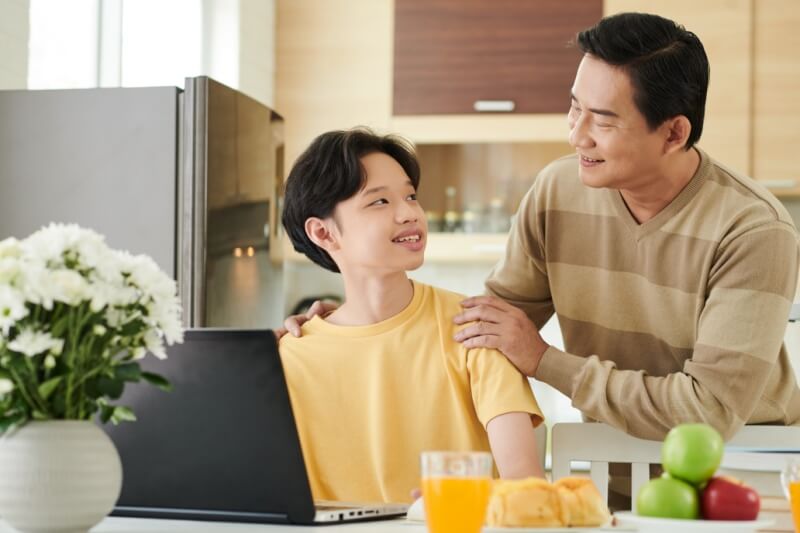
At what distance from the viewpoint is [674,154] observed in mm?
1956

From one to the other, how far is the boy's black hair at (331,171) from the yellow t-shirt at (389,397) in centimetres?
20

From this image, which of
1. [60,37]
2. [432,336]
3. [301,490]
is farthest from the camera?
[60,37]

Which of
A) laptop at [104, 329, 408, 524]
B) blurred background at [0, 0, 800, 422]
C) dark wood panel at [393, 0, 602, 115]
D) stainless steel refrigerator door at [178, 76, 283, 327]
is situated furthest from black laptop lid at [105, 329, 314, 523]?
dark wood panel at [393, 0, 602, 115]

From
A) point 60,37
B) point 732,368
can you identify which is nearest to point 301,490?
point 732,368

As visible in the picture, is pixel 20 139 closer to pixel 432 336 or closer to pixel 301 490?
pixel 432 336

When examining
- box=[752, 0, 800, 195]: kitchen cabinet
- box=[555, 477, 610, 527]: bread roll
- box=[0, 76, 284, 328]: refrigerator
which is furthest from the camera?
box=[752, 0, 800, 195]: kitchen cabinet

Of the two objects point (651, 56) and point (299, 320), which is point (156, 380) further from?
point (651, 56)

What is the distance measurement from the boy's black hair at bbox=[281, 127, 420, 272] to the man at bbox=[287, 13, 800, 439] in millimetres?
187

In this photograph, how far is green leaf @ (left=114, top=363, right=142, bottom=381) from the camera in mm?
1161

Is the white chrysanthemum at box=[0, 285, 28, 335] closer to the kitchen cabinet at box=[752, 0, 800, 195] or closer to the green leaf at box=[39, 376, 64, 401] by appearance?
the green leaf at box=[39, 376, 64, 401]

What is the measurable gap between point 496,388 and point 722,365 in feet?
1.24

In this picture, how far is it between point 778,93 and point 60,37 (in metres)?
2.34

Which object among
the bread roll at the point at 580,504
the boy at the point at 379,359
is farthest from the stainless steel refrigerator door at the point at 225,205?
the bread roll at the point at 580,504

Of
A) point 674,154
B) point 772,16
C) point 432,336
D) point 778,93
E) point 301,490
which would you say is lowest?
point 301,490
